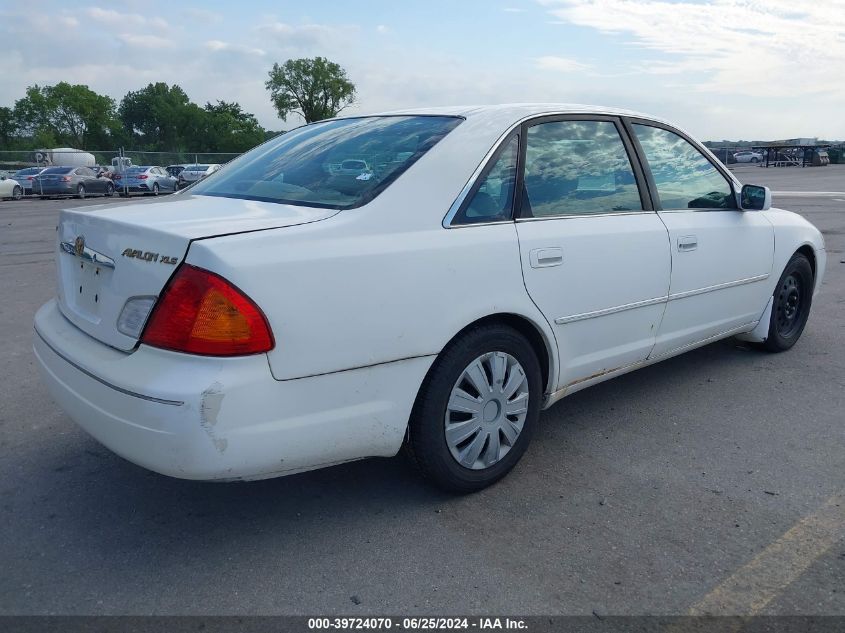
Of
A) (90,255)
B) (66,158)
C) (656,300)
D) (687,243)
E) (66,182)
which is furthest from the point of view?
(66,158)

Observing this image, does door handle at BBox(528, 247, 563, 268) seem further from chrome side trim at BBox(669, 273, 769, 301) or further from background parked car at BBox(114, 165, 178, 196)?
background parked car at BBox(114, 165, 178, 196)

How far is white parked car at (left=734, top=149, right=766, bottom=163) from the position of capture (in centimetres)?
6612

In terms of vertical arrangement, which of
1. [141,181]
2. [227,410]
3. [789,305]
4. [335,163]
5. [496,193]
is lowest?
[141,181]

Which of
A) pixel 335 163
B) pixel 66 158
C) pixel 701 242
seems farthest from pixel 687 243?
pixel 66 158

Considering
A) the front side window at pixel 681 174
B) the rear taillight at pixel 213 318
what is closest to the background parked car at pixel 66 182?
the front side window at pixel 681 174

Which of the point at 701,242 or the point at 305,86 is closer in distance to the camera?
the point at 701,242

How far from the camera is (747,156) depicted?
6694 centimetres

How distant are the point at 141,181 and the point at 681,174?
29.4 meters

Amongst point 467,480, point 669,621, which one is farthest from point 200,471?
point 669,621

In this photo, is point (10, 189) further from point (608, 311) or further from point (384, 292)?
point (384, 292)

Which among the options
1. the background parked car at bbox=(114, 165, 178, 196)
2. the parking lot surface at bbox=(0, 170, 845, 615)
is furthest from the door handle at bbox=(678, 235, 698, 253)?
the background parked car at bbox=(114, 165, 178, 196)

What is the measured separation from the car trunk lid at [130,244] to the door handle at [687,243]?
2030 mm

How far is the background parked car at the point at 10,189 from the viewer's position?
26.8m

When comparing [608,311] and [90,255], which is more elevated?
[90,255]
